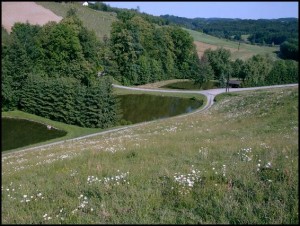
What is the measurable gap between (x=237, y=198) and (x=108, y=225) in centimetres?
265

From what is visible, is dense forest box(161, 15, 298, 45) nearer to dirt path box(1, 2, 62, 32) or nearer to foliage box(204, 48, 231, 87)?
dirt path box(1, 2, 62, 32)

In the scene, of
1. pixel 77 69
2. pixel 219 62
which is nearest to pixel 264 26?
pixel 77 69

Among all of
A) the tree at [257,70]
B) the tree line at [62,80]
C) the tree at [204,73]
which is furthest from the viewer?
the tree at [204,73]

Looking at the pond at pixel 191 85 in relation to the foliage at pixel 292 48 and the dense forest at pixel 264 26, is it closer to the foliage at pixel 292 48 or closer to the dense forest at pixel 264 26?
the dense forest at pixel 264 26

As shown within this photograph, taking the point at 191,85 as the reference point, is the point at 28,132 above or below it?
below

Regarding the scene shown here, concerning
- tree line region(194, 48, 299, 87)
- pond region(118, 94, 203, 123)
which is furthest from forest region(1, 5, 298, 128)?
pond region(118, 94, 203, 123)

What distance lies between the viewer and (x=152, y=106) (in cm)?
6166

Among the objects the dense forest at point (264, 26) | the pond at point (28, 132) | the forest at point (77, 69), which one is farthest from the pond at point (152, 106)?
the dense forest at point (264, 26)

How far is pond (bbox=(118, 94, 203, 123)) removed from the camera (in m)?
55.2

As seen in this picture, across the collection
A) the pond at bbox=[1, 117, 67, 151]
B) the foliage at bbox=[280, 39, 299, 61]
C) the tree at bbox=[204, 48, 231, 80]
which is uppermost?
the foliage at bbox=[280, 39, 299, 61]

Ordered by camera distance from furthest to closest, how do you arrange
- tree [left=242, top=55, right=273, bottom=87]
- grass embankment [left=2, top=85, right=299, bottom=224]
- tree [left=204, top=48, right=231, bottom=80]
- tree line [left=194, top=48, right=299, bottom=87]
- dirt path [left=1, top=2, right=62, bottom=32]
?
tree [left=204, top=48, right=231, bottom=80] → tree [left=242, top=55, right=273, bottom=87] → tree line [left=194, top=48, right=299, bottom=87] → grass embankment [left=2, top=85, right=299, bottom=224] → dirt path [left=1, top=2, right=62, bottom=32]

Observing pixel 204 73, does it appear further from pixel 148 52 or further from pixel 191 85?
pixel 148 52

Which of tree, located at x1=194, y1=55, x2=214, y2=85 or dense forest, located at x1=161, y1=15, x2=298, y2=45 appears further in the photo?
tree, located at x1=194, y1=55, x2=214, y2=85

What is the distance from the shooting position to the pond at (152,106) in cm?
5516
